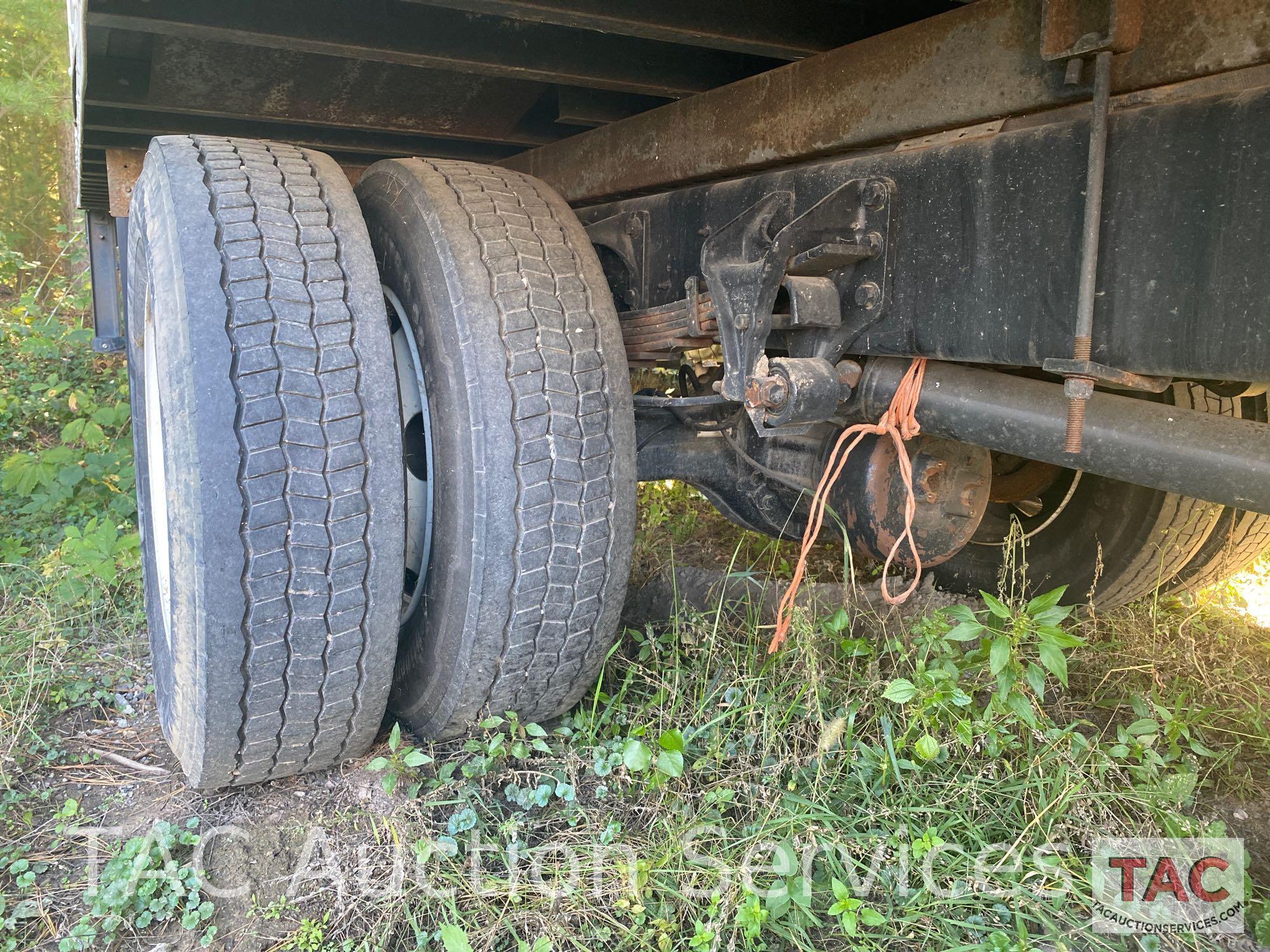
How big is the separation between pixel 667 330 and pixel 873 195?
0.68 meters

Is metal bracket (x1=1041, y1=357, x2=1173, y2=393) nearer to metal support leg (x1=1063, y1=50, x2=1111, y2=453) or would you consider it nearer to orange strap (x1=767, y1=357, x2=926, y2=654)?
metal support leg (x1=1063, y1=50, x2=1111, y2=453)

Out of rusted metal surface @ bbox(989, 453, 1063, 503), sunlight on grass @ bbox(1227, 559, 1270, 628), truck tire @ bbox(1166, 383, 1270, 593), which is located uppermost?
rusted metal surface @ bbox(989, 453, 1063, 503)

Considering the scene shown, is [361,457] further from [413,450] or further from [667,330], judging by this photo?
[667,330]

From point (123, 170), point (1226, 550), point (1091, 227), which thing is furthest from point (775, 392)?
point (123, 170)

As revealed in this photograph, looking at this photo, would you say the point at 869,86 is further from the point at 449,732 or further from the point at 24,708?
the point at 24,708

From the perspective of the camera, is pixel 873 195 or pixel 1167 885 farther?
pixel 873 195

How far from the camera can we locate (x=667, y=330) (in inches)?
93.0

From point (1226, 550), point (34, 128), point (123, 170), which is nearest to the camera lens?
point (1226, 550)

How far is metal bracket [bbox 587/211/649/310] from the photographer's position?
8.36ft

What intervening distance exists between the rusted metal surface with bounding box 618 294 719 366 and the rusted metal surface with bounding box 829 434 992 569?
1.64 ft

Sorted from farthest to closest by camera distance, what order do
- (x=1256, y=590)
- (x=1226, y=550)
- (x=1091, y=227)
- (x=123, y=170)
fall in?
Result: (x=123, y=170) → (x=1256, y=590) → (x=1226, y=550) → (x=1091, y=227)

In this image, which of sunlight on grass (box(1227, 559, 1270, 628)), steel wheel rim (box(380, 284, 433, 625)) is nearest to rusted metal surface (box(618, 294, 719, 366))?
steel wheel rim (box(380, 284, 433, 625))

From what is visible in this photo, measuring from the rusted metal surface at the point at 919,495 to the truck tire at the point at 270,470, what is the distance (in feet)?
3.68

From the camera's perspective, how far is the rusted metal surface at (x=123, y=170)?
3.34 metres
